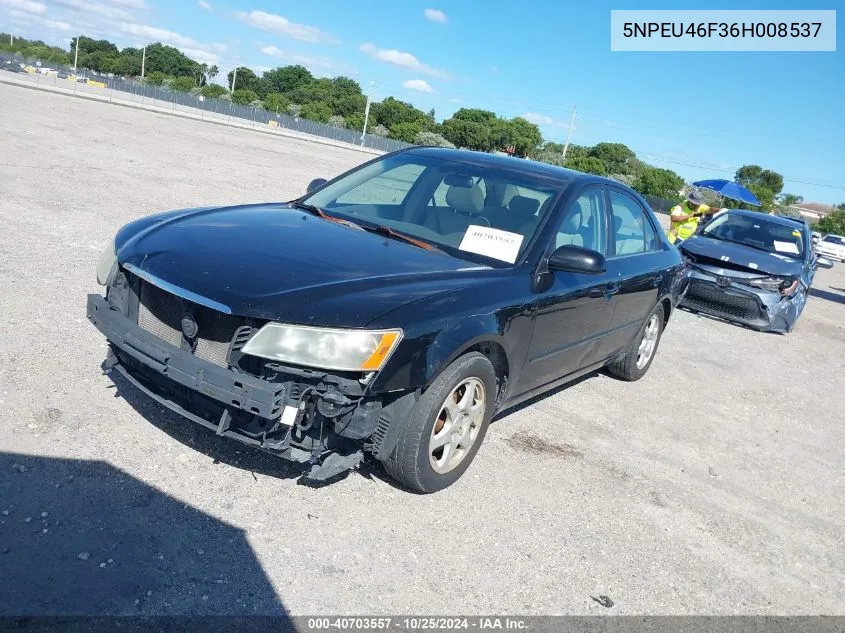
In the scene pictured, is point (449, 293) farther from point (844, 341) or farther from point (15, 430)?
point (844, 341)

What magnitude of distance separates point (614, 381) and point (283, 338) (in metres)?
4.27

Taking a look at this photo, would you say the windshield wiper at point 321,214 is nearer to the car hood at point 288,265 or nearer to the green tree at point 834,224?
the car hood at point 288,265

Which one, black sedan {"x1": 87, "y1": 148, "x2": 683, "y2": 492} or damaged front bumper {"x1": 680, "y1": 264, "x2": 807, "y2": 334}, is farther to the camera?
damaged front bumper {"x1": 680, "y1": 264, "x2": 807, "y2": 334}

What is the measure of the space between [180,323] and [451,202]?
1917 millimetres

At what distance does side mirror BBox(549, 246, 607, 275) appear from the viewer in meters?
4.16

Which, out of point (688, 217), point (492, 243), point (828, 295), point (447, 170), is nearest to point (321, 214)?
point (447, 170)

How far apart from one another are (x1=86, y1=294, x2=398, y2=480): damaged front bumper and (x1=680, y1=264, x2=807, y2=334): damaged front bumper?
320 inches

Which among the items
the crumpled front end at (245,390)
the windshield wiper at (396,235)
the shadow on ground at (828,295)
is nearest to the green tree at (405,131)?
the shadow on ground at (828,295)

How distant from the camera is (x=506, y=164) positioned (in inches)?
199

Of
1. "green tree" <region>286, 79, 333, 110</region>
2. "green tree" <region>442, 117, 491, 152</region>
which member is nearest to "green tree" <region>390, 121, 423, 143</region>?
"green tree" <region>442, 117, 491, 152</region>

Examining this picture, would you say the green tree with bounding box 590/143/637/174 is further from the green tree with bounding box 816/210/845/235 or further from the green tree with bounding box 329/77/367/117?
the green tree with bounding box 329/77/367/117

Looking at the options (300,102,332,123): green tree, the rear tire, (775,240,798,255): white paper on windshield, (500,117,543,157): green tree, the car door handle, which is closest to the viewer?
the car door handle

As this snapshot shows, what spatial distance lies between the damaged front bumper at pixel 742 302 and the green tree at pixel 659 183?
7478cm

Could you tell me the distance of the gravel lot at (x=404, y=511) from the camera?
2887 mm
